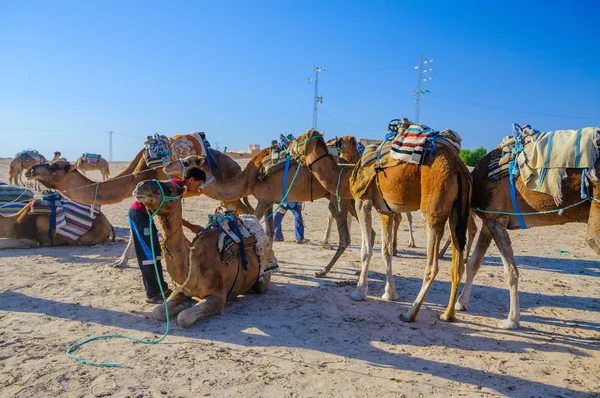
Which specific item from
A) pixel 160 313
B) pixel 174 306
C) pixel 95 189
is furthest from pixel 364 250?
pixel 95 189

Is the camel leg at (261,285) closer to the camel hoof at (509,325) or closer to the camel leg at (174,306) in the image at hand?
the camel leg at (174,306)

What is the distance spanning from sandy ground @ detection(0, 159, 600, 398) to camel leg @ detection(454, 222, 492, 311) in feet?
0.62

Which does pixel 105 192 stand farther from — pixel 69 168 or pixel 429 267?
pixel 429 267

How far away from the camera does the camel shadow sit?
4199mm

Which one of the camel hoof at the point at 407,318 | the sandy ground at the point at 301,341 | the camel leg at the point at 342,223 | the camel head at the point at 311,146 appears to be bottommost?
the sandy ground at the point at 301,341

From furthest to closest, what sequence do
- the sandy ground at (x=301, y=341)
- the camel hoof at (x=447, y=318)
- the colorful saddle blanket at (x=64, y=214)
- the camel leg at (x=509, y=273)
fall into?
1. the colorful saddle blanket at (x=64, y=214)
2. the camel hoof at (x=447, y=318)
3. the camel leg at (x=509, y=273)
4. the sandy ground at (x=301, y=341)

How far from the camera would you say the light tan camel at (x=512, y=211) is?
183 inches

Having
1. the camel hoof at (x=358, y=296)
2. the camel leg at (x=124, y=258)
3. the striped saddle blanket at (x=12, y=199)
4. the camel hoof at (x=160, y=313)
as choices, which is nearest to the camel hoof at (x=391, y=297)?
the camel hoof at (x=358, y=296)

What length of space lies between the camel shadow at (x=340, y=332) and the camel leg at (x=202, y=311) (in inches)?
3.6

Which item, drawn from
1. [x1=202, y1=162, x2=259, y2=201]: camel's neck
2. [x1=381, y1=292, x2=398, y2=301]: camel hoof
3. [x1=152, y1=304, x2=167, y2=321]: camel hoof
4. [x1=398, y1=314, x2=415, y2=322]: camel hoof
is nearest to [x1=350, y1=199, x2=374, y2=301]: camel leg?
[x1=381, y1=292, x2=398, y2=301]: camel hoof

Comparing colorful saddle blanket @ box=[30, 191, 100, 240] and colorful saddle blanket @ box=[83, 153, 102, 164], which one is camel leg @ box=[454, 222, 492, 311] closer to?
colorful saddle blanket @ box=[30, 191, 100, 240]

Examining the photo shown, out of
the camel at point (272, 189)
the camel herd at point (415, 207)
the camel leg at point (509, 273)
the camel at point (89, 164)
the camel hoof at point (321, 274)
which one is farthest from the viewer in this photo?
the camel at point (89, 164)

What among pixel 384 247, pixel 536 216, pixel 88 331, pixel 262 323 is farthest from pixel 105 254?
pixel 536 216

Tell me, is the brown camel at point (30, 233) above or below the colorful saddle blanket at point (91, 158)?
below
